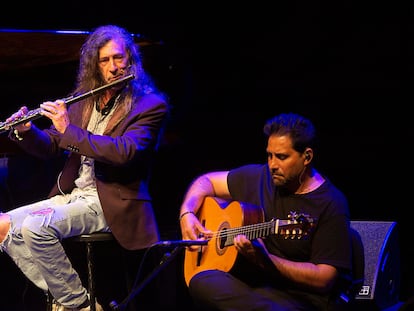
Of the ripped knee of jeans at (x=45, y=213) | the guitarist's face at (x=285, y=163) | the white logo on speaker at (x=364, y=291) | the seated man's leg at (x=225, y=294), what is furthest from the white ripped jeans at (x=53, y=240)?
the white logo on speaker at (x=364, y=291)

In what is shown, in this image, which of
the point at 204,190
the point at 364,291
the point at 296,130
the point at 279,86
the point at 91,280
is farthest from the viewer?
the point at 279,86

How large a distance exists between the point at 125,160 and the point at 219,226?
0.50 meters

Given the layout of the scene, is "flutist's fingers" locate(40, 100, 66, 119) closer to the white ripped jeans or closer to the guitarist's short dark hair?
the white ripped jeans

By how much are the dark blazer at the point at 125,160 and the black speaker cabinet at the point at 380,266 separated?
37.4 inches

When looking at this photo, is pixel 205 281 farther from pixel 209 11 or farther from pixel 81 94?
pixel 209 11

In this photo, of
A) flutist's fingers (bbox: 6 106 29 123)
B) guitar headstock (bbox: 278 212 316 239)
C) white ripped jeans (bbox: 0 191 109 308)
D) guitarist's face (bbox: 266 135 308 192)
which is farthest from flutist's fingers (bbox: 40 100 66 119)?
guitar headstock (bbox: 278 212 316 239)

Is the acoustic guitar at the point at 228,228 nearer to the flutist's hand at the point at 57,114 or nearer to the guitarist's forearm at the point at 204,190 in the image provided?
the guitarist's forearm at the point at 204,190

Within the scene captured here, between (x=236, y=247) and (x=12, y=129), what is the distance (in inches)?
53.7

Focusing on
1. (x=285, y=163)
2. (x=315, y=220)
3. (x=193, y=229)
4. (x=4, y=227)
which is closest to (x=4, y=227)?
(x=4, y=227)

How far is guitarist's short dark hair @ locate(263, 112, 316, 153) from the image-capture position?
270 cm

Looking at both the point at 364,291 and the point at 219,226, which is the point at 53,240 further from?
the point at 364,291

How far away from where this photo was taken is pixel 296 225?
2449mm

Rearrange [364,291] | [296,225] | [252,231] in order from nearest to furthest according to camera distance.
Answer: [296,225]
[252,231]
[364,291]

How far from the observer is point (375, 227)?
2.96 m
